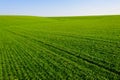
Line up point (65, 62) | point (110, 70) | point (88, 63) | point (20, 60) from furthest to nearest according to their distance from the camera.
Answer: point (20, 60) → point (65, 62) → point (88, 63) → point (110, 70)

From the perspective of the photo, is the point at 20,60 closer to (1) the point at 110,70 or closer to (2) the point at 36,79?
(2) the point at 36,79

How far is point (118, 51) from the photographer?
53.3 feet

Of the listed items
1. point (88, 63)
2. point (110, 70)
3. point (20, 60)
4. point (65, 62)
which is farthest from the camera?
point (20, 60)

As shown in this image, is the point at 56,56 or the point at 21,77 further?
the point at 56,56

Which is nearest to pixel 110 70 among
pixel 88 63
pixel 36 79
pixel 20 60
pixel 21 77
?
pixel 88 63

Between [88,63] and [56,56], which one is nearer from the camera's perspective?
[88,63]

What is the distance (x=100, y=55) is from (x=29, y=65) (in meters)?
5.61

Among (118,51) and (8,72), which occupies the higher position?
(118,51)

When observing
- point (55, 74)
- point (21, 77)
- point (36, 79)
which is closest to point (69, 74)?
point (55, 74)

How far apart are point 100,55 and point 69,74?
170 inches

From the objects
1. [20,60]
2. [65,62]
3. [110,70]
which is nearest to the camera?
[110,70]

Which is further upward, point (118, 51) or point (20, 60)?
point (118, 51)

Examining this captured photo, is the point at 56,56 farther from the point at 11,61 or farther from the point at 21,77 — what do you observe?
the point at 21,77

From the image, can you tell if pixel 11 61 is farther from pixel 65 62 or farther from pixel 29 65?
pixel 65 62
